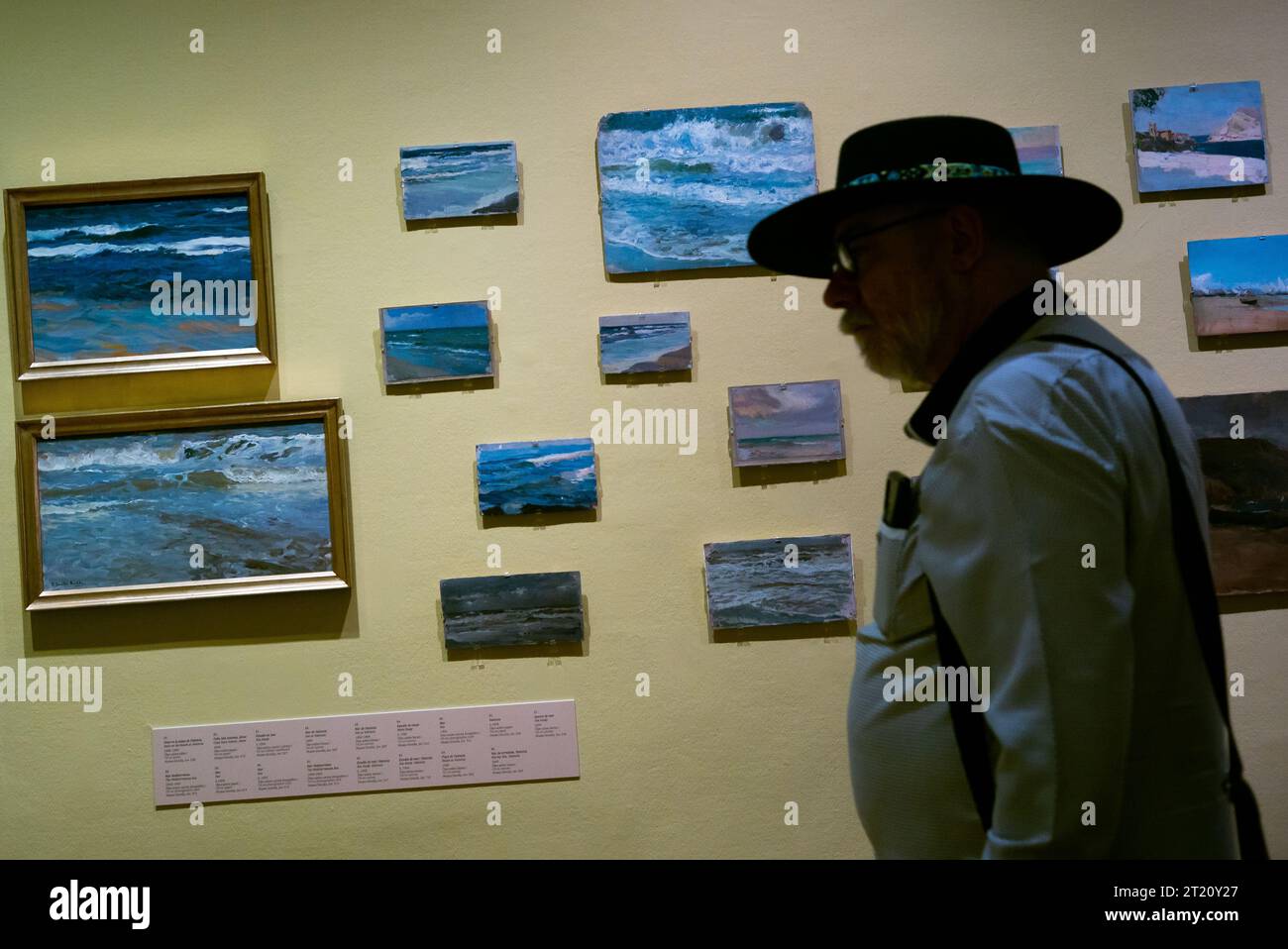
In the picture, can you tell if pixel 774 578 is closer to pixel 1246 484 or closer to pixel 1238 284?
pixel 1246 484

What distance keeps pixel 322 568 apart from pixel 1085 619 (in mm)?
1850

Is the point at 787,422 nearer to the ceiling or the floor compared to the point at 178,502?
nearer to the ceiling

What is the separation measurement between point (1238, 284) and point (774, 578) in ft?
4.40

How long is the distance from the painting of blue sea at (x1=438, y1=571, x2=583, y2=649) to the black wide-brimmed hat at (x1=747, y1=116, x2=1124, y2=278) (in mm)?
1176

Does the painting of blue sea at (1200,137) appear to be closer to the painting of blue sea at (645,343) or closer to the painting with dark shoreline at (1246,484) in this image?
the painting with dark shoreline at (1246,484)

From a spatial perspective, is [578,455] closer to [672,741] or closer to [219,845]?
[672,741]

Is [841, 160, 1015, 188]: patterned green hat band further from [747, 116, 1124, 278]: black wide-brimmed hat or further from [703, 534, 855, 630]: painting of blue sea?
[703, 534, 855, 630]: painting of blue sea

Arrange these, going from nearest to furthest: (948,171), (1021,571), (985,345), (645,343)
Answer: (1021,571) < (985,345) < (948,171) < (645,343)

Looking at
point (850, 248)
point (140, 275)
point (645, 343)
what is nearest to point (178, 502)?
point (140, 275)

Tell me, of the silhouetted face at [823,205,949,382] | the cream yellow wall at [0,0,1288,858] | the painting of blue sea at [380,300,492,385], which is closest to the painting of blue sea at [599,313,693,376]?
the cream yellow wall at [0,0,1288,858]

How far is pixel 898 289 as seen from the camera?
149cm

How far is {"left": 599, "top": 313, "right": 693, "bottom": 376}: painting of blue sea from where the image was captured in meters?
2.53

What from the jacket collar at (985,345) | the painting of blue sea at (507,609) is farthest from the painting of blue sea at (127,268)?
the jacket collar at (985,345)
